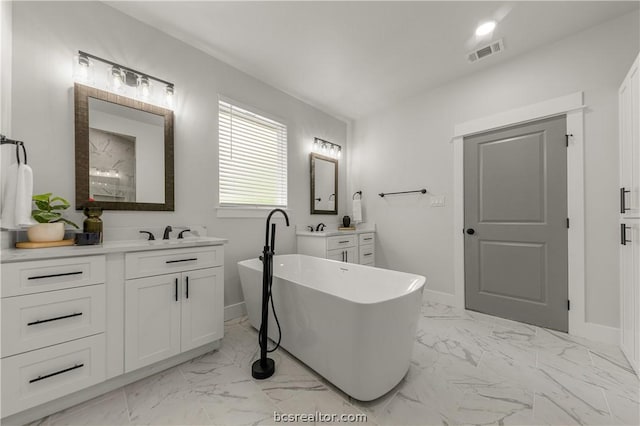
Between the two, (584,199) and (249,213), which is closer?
(584,199)

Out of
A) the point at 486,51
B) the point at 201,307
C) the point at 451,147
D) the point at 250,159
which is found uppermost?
the point at 486,51

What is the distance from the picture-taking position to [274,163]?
3020 mm

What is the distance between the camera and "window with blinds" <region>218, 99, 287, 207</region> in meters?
2.58

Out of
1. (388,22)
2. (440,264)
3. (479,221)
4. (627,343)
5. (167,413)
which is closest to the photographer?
(167,413)

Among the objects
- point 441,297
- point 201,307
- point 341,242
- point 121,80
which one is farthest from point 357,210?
point 121,80

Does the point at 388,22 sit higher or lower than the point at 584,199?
higher

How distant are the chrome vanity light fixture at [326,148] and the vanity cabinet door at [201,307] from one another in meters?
2.18

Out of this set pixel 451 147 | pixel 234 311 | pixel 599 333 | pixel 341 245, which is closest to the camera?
pixel 599 333

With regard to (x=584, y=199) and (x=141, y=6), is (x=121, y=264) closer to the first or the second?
(x=141, y=6)

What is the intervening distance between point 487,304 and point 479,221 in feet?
2.89

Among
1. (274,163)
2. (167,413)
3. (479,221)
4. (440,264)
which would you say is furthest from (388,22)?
(167,413)

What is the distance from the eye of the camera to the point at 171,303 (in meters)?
1.67

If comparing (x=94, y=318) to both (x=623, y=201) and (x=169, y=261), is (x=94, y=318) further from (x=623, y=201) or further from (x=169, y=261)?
(x=623, y=201)

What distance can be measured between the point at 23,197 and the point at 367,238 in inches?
126
